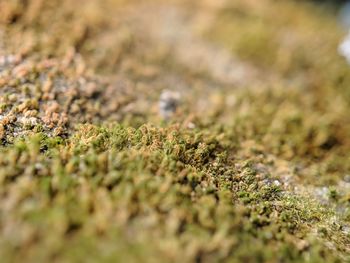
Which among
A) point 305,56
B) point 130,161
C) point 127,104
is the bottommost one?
point 127,104

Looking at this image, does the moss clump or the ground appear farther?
the ground

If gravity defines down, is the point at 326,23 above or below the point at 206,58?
above

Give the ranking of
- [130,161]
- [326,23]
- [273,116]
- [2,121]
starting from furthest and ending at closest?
[326,23], [273,116], [2,121], [130,161]

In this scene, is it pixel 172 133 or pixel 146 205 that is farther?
pixel 172 133

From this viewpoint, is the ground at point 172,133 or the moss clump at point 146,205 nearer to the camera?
the moss clump at point 146,205

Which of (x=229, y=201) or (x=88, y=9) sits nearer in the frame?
(x=229, y=201)

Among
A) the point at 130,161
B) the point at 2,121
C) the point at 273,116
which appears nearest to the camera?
the point at 130,161

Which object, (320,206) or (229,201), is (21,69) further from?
(320,206)

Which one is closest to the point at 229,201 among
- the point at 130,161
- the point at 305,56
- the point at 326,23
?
the point at 130,161
